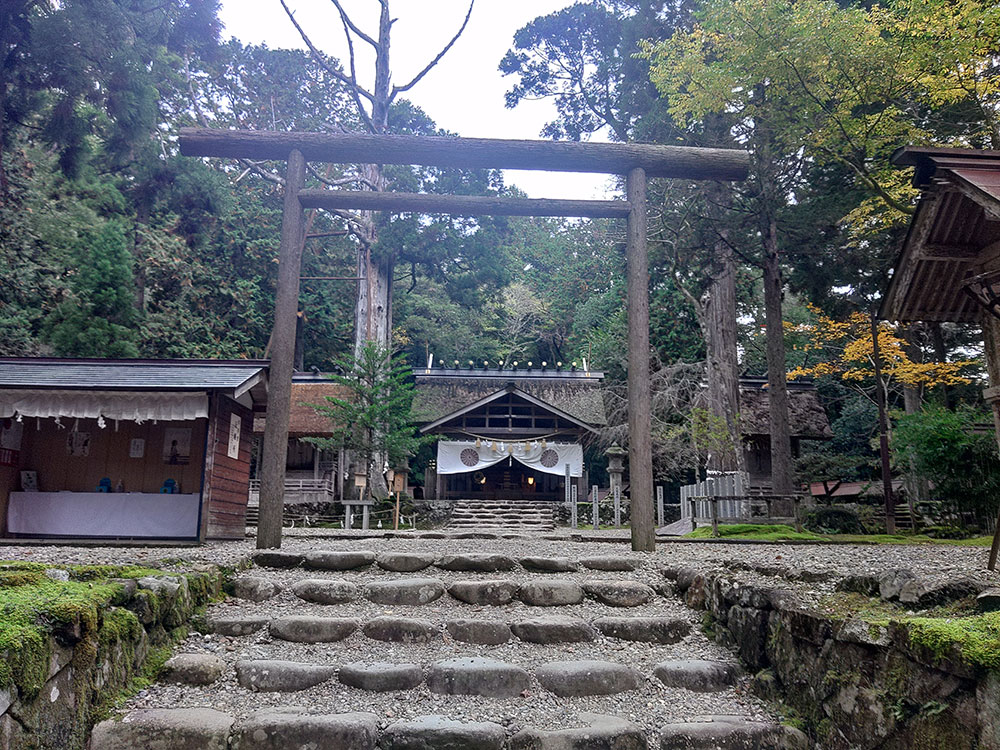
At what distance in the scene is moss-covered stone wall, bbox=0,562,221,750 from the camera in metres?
2.41

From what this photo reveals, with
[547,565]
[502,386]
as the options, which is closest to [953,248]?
[547,565]

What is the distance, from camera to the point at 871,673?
2711 mm

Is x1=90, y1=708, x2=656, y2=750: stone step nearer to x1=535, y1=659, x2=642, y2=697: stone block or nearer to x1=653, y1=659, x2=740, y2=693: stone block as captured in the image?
x1=535, y1=659, x2=642, y2=697: stone block

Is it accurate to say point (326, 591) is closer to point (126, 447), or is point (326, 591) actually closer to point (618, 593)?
point (618, 593)

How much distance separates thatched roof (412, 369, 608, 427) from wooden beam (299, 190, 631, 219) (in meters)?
16.4

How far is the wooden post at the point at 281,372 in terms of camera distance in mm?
6188

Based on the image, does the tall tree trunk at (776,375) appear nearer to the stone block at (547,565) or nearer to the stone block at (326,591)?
the stone block at (547,565)

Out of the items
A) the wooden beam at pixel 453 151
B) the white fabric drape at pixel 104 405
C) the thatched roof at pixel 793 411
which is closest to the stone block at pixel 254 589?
the wooden beam at pixel 453 151

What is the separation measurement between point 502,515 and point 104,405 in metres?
13.1

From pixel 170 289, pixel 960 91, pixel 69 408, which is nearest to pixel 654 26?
pixel 960 91

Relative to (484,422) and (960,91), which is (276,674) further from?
(484,422)

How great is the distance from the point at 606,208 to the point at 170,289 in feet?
70.2

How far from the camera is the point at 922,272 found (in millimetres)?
6770

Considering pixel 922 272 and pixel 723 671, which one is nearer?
pixel 723 671
